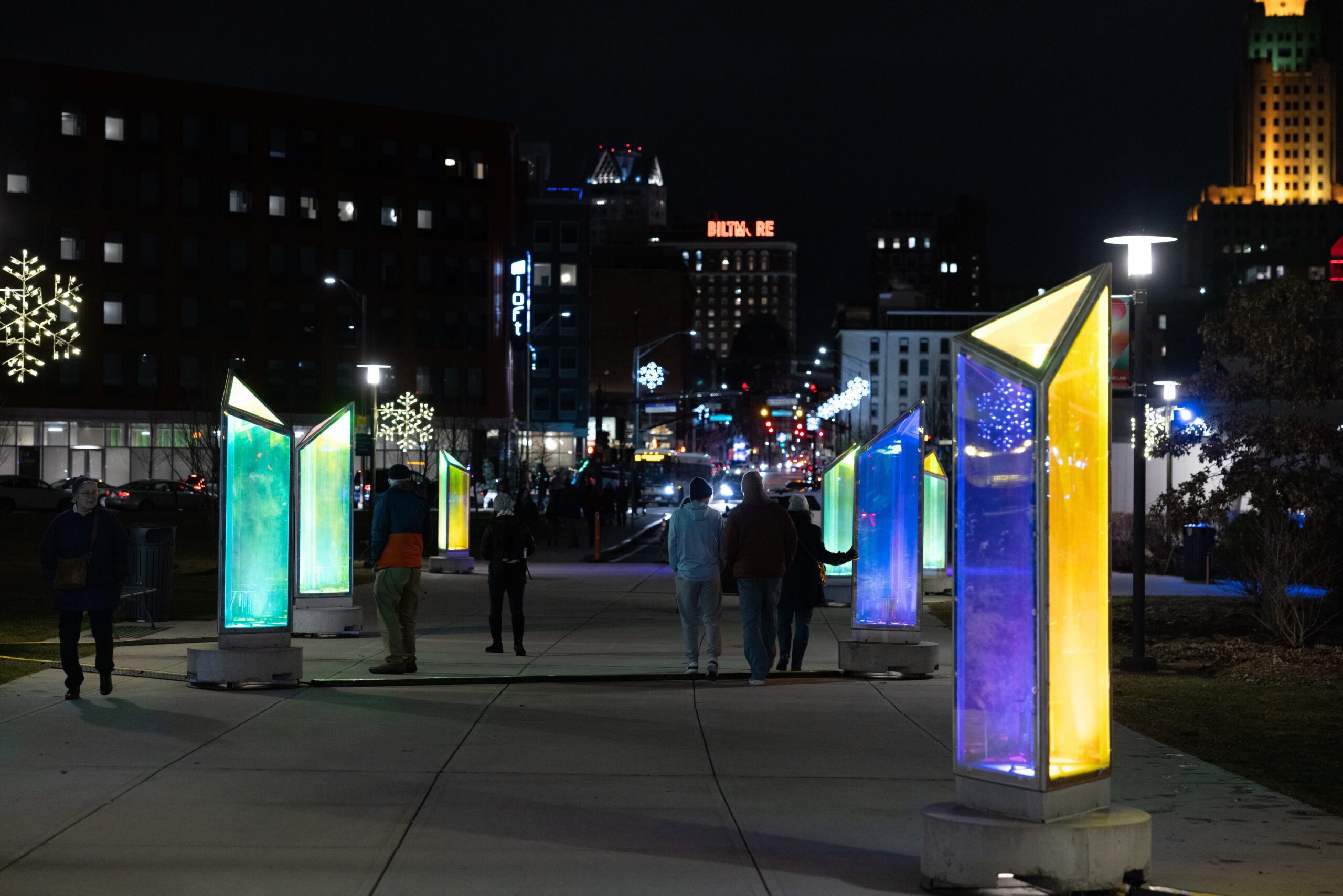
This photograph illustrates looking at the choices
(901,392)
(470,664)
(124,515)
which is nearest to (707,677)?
(470,664)

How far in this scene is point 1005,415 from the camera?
6648 mm

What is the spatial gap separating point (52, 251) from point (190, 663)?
7124 centimetres

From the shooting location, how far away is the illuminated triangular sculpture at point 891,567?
1434 cm

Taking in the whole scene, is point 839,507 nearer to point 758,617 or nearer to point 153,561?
point 153,561

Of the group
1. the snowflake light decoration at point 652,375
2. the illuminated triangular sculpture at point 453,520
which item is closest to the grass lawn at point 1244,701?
the illuminated triangular sculpture at point 453,520

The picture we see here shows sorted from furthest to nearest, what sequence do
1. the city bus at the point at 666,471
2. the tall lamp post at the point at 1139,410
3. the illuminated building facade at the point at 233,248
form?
the city bus at the point at 666,471, the illuminated building facade at the point at 233,248, the tall lamp post at the point at 1139,410

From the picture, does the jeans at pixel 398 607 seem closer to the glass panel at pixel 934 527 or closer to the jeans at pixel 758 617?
the jeans at pixel 758 617

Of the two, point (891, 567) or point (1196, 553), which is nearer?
point (891, 567)

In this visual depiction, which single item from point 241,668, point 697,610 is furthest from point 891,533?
point 241,668

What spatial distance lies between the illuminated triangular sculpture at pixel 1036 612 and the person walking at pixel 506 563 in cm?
954

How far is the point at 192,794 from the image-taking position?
27.2 ft

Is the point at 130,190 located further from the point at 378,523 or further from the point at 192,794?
the point at 192,794

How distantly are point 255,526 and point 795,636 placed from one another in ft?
17.7

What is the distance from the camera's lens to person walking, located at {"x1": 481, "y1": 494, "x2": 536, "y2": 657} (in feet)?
52.1
